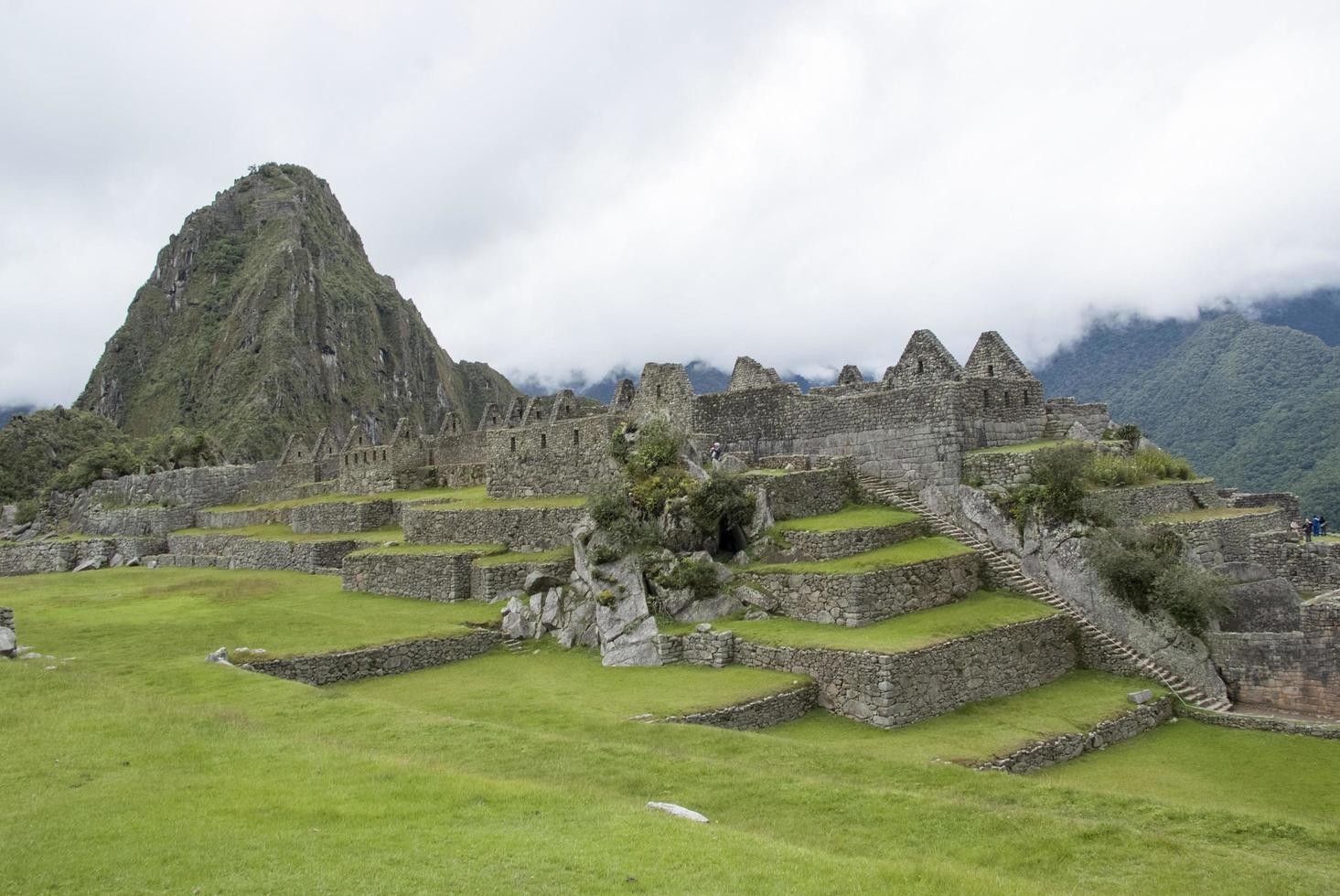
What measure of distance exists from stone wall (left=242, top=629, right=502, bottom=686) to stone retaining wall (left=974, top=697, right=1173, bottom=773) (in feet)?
39.8

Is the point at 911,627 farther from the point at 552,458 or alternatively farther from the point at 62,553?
the point at 62,553

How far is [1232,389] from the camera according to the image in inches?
1928

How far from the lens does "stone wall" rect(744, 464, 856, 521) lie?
21359 mm

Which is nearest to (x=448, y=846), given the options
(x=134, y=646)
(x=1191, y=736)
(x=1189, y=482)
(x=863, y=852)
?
(x=863, y=852)

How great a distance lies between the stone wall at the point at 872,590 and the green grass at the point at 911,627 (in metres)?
0.20

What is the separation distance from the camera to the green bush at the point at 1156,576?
17109 millimetres

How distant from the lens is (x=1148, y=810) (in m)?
10.4

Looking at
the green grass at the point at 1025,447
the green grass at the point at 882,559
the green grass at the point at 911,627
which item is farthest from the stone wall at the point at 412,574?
the green grass at the point at 1025,447

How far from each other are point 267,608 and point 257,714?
11.9 metres

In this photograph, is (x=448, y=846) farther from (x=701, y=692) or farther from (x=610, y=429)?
(x=610, y=429)

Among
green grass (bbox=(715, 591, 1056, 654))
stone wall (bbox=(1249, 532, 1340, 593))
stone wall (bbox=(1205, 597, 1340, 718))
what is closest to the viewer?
stone wall (bbox=(1205, 597, 1340, 718))

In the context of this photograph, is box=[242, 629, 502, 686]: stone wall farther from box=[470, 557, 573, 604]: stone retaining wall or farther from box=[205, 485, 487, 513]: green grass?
box=[205, 485, 487, 513]: green grass

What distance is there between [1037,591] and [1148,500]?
13.1 ft

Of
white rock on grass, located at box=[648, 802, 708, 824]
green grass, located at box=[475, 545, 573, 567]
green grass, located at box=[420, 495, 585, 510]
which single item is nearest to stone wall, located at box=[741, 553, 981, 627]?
green grass, located at box=[475, 545, 573, 567]
